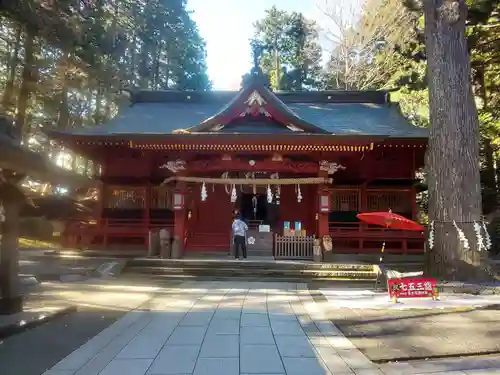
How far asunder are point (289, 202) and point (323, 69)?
23.4 meters

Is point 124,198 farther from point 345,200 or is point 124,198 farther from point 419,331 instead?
point 419,331

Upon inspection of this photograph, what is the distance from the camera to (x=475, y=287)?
9.50 m

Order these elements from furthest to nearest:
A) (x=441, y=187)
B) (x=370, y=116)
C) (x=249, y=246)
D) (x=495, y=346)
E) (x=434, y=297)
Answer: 1. (x=370, y=116)
2. (x=249, y=246)
3. (x=441, y=187)
4. (x=434, y=297)
5. (x=495, y=346)

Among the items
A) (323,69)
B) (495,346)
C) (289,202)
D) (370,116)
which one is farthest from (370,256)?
(323,69)

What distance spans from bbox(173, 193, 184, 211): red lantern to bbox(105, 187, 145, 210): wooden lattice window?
2.54m

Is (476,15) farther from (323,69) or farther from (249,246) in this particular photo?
(323,69)

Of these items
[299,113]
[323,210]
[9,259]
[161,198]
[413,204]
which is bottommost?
[9,259]

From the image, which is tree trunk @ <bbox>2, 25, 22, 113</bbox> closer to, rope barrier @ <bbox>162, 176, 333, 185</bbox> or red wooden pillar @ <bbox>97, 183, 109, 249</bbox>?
red wooden pillar @ <bbox>97, 183, 109, 249</bbox>

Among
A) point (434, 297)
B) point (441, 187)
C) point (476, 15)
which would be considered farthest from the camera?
point (476, 15)

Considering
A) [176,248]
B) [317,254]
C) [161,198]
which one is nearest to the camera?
[317,254]

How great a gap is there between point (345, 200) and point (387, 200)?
163 cm

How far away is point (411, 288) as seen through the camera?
8.20 meters

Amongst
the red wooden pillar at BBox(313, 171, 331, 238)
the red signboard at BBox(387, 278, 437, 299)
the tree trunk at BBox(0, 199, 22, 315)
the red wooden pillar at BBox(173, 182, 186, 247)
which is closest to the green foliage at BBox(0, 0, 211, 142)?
the tree trunk at BBox(0, 199, 22, 315)

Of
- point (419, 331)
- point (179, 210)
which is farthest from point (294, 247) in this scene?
point (419, 331)
